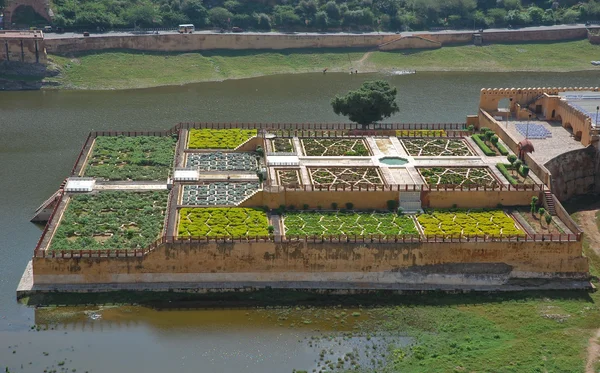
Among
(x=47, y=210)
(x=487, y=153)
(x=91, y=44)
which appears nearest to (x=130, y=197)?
(x=47, y=210)

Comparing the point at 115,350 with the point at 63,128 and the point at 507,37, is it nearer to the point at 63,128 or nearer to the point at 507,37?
the point at 63,128

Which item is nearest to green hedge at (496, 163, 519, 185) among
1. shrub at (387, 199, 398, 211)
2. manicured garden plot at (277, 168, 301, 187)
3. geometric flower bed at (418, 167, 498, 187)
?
geometric flower bed at (418, 167, 498, 187)

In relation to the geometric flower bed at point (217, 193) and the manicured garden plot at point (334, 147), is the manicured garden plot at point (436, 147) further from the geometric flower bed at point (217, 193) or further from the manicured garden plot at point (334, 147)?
the geometric flower bed at point (217, 193)

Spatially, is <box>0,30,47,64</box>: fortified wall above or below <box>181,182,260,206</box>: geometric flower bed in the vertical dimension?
above

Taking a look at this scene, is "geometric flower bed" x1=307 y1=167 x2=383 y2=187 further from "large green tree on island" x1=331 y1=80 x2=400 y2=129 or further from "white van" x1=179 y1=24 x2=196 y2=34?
"white van" x1=179 y1=24 x2=196 y2=34

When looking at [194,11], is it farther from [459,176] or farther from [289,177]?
[459,176]

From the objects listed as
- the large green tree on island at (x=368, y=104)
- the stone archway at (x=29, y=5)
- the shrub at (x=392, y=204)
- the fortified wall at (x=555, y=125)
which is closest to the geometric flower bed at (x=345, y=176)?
the shrub at (x=392, y=204)

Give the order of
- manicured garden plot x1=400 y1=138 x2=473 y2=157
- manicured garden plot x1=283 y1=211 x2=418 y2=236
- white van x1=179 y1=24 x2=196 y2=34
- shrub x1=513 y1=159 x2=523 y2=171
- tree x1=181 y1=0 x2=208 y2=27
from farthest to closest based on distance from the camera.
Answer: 1. tree x1=181 y1=0 x2=208 y2=27
2. white van x1=179 y1=24 x2=196 y2=34
3. manicured garden plot x1=400 y1=138 x2=473 y2=157
4. shrub x1=513 y1=159 x2=523 y2=171
5. manicured garden plot x1=283 y1=211 x2=418 y2=236

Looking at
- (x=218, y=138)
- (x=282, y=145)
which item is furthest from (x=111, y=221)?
(x=218, y=138)
